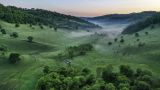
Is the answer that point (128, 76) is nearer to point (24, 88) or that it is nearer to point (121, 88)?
point (121, 88)

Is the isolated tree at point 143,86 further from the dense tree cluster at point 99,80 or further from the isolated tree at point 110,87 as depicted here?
the isolated tree at point 110,87

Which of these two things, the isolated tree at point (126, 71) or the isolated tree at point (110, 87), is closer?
the isolated tree at point (110, 87)

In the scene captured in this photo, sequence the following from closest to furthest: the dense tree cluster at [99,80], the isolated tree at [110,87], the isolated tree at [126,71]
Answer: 1. the isolated tree at [110,87]
2. the dense tree cluster at [99,80]
3. the isolated tree at [126,71]

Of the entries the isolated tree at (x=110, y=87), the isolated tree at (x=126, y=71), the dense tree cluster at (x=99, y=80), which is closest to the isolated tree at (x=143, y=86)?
the dense tree cluster at (x=99, y=80)

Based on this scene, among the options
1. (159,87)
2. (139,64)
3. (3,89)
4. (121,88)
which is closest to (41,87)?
(3,89)

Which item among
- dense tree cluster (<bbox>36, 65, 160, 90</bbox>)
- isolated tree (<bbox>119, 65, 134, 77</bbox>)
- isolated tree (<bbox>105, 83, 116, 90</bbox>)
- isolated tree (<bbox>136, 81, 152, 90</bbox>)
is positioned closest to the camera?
isolated tree (<bbox>105, 83, 116, 90</bbox>)

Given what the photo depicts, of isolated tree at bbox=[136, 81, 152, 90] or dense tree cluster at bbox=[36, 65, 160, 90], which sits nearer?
dense tree cluster at bbox=[36, 65, 160, 90]

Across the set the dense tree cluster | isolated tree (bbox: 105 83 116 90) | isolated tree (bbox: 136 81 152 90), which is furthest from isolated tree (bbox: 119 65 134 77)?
isolated tree (bbox: 105 83 116 90)

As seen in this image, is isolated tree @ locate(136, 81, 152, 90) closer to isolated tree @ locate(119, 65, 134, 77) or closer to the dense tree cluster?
the dense tree cluster

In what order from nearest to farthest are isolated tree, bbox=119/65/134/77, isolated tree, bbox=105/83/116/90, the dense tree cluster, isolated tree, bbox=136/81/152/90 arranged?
isolated tree, bbox=105/83/116/90 → the dense tree cluster → isolated tree, bbox=136/81/152/90 → isolated tree, bbox=119/65/134/77
